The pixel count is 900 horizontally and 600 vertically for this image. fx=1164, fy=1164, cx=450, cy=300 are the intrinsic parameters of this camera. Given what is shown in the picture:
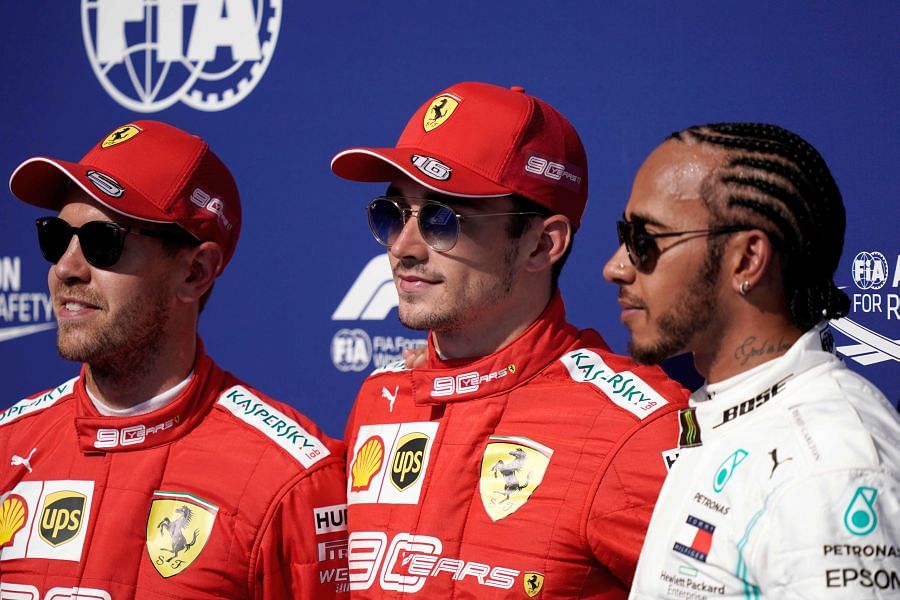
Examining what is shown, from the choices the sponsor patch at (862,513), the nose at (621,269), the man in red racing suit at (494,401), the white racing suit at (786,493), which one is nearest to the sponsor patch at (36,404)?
the man in red racing suit at (494,401)

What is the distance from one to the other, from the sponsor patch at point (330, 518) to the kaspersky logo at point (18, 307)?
1342mm

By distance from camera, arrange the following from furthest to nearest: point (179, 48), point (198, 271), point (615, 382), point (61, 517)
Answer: point (179, 48)
point (198, 271)
point (61, 517)
point (615, 382)

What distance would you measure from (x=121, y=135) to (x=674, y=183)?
3.54 ft

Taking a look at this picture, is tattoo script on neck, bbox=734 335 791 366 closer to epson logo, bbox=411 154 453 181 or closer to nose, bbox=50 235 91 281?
epson logo, bbox=411 154 453 181

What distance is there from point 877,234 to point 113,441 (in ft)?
4.34

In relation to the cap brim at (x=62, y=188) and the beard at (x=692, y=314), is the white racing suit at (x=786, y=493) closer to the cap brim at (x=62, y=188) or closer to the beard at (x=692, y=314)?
the beard at (x=692, y=314)

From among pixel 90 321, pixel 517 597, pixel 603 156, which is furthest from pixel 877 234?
pixel 90 321

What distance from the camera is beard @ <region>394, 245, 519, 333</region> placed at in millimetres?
1807

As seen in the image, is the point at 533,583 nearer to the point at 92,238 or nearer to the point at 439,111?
the point at 439,111

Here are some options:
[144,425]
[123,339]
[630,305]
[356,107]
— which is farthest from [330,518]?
[356,107]

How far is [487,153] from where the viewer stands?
72.2 inches

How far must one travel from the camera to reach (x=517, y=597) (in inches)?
64.1

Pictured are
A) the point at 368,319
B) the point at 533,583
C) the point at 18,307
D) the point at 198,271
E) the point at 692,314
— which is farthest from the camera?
the point at 18,307

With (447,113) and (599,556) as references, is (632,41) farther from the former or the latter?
(599,556)
